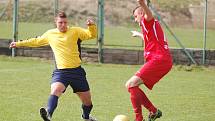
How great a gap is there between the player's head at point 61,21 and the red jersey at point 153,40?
48.2 inches

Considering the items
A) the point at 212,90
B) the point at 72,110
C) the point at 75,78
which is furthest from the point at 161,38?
the point at 212,90

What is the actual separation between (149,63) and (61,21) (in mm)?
1555

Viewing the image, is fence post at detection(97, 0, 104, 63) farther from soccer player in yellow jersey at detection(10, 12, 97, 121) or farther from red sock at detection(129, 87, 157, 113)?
red sock at detection(129, 87, 157, 113)

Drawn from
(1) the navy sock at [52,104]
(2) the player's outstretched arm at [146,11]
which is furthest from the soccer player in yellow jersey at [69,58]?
(2) the player's outstretched arm at [146,11]

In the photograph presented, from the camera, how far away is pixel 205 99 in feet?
42.7

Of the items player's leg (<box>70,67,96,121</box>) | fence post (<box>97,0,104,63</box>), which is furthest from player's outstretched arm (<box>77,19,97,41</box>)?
fence post (<box>97,0,104,63</box>)

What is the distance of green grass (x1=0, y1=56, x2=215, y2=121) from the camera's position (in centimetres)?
1074

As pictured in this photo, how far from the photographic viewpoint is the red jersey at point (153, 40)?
948 centimetres

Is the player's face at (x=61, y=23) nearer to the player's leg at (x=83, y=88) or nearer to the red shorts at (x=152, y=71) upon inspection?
the player's leg at (x=83, y=88)

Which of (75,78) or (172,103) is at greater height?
(75,78)

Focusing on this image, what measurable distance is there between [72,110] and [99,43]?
11268 millimetres

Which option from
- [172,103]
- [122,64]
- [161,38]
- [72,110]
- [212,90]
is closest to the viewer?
[161,38]

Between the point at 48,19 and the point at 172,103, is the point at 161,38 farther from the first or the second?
the point at 48,19

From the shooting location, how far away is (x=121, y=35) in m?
29.1
